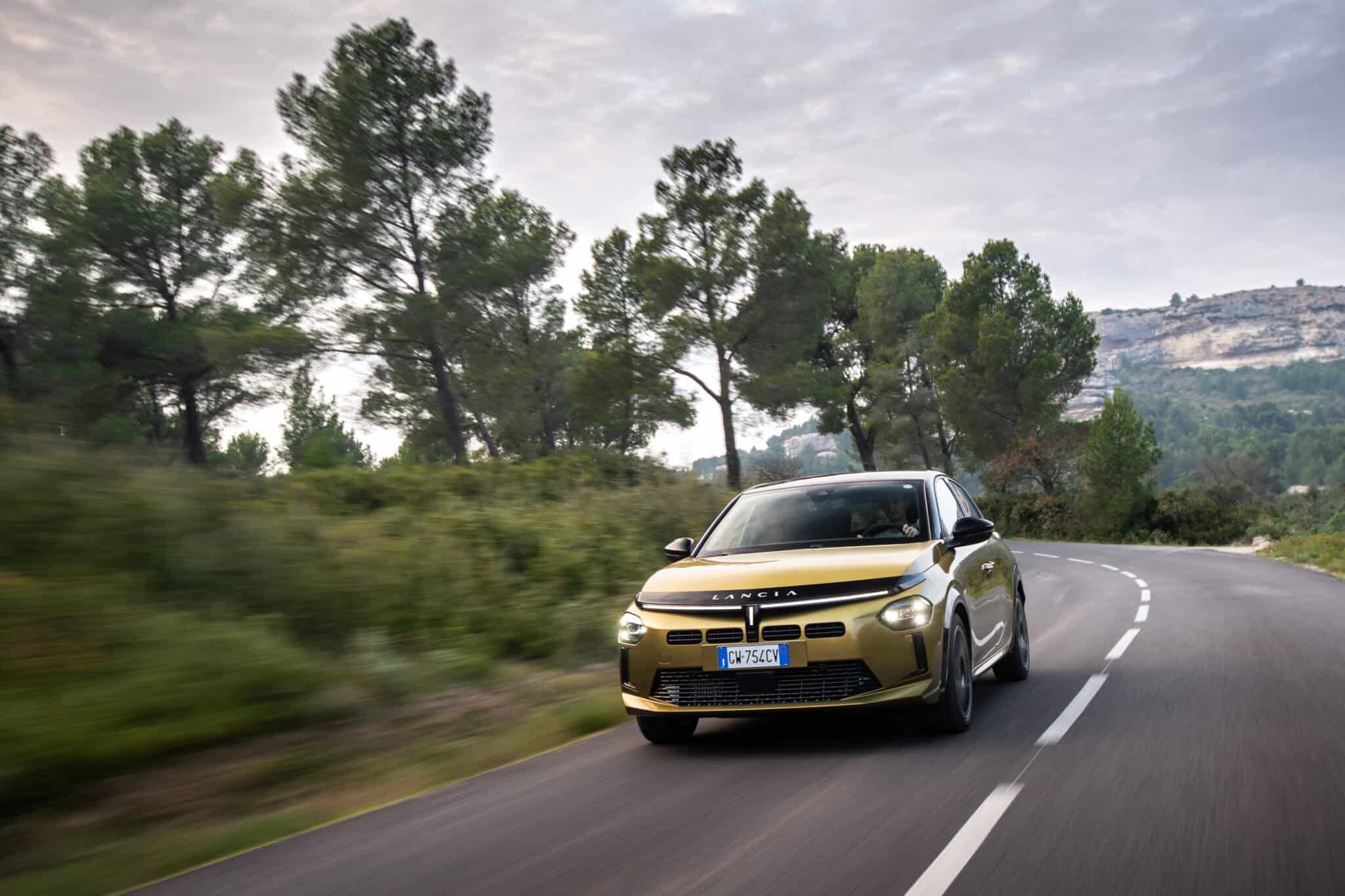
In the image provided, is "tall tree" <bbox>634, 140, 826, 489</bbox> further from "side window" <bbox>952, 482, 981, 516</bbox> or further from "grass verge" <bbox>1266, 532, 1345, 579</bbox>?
"side window" <bbox>952, 482, 981, 516</bbox>

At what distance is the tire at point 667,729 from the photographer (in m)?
6.61

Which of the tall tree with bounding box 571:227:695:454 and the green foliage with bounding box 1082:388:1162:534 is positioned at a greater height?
the tall tree with bounding box 571:227:695:454

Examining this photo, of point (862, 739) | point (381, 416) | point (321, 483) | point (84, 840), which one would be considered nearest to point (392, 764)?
point (84, 840)

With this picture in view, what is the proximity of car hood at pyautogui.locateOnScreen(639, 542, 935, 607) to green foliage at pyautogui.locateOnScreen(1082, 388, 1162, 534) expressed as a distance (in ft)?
148

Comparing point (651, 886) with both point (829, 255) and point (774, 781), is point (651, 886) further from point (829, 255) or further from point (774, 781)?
point (829, 255)

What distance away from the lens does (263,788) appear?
20.1 feet

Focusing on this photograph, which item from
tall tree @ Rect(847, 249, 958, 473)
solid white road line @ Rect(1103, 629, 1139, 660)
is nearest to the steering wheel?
solid white road line @ Rect(1103, 629, 1139, 660)

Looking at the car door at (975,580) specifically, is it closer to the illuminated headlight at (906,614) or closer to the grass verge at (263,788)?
the illuminated headlight at (906,614)

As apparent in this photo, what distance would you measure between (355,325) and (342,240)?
2047 mm

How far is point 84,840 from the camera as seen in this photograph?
5.10 meters

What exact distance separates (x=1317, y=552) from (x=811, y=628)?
2400cm

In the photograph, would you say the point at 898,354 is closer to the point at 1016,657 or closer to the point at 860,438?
the point at 860,438

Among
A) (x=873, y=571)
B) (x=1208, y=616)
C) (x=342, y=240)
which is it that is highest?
(x=342, y=240)

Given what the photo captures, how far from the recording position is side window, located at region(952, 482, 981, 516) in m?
8.72
